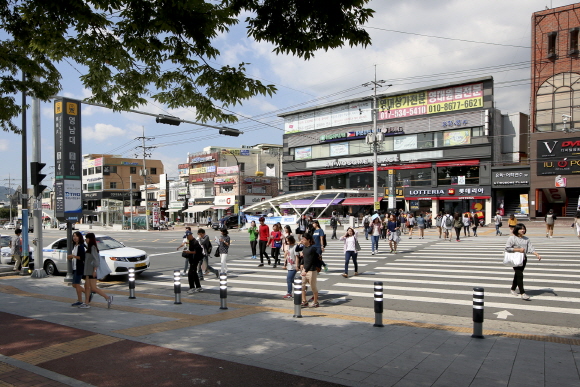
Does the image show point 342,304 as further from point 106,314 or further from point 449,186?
point 449,186

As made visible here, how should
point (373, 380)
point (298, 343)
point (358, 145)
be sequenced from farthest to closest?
point (358, 145) < point (298, 343) < point (373, 380)

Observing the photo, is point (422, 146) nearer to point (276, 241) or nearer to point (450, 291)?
point (276, 241)

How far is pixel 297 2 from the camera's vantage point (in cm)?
644

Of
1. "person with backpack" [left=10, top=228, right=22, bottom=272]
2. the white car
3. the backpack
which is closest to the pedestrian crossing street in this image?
the white car

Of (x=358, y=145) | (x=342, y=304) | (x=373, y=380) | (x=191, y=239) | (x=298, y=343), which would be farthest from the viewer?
(x=358, y=145)

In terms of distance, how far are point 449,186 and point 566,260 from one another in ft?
98.8

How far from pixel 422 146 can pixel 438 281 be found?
37105 mm

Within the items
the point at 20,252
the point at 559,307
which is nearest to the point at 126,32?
the point at 559,307

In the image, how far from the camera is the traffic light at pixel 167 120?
14.4m

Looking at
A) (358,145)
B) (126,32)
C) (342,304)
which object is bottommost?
(342,304)

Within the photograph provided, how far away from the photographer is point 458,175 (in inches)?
1793

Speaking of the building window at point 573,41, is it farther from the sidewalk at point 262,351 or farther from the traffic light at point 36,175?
the traffic light at point 36,175

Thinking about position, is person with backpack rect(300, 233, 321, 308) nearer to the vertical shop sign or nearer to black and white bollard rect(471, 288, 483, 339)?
black and white bollard rect(471, 288, 483, 339)

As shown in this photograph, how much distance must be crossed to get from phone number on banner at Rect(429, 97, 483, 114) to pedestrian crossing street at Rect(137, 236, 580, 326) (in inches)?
1065
